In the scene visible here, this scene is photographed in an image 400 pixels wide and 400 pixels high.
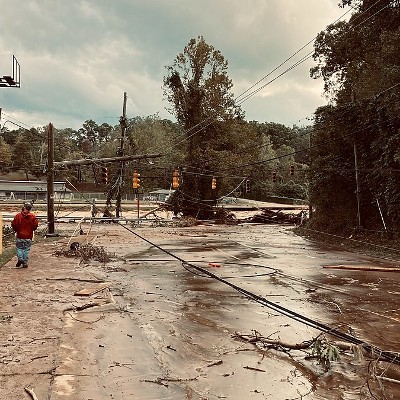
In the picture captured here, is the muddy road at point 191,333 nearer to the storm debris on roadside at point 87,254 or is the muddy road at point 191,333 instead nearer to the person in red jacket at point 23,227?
the person in red jacket at point 23,227

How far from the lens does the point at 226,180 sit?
55094mm

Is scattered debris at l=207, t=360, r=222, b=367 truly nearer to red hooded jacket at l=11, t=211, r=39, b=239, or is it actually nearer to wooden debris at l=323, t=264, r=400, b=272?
red hooded jacket at l=11, t=211, r=39, b=239

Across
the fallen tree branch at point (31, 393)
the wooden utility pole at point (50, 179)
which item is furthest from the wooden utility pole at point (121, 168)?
the fallen tree branch at point (31, 393)

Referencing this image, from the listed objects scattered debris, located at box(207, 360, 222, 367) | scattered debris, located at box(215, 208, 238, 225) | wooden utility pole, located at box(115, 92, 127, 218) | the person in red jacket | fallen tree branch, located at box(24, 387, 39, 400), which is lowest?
scattered debris, located at box(215, 208, 238, 225)

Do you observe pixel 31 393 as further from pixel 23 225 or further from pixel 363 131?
pixel 363 131

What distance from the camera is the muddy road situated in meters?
5.66

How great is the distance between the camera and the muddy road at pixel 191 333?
5.66m

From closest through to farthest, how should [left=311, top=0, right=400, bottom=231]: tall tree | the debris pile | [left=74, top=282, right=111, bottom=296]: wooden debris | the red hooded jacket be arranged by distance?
[left=74, top=282, right=111, bottom=296]: wooden debris
the red hooded jacket
[left=311, top=0, right=400, bottom=231]: tall tree
the debris pile

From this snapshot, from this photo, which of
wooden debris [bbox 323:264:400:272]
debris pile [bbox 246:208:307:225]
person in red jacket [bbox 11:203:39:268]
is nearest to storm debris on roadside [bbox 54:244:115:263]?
person in red jacket [bbox 11:203:39:268]

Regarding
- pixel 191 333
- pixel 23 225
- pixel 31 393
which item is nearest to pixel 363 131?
pixel 23 225

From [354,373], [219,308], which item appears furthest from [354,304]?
[354,373]

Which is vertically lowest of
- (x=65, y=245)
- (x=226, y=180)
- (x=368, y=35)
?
(x=65, y=245)

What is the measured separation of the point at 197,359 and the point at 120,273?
8.05m

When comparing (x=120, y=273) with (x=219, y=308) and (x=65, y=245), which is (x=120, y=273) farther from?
(x=65, y=245)
